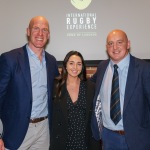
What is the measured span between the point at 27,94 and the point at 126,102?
97 centimetres

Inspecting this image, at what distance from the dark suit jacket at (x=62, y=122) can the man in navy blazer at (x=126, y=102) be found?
78 mm

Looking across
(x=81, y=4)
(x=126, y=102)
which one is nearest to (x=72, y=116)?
(x=126, y=102)

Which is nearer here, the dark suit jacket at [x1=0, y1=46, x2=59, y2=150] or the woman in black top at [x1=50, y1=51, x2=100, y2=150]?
the dark suit jacket at [x1=0, y1=46, x2=59, y2=150]

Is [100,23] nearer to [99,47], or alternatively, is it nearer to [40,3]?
[99,47]

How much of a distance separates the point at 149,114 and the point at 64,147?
3.16 feet

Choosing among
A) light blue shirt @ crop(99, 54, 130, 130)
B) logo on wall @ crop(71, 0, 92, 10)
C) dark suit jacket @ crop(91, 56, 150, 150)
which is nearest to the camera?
dark suit jacket @ crop(91, 56, 150, 150)

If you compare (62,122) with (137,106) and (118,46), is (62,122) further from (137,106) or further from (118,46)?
(118,46)

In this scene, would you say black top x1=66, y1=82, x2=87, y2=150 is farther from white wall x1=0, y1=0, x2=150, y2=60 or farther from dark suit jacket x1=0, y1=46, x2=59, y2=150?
white wall x1=0, y1=0, x2=150, y2=60

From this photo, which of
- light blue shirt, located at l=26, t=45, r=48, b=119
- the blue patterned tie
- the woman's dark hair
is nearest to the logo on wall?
the woman's dark hair

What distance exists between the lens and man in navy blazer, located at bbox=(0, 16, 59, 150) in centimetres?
245

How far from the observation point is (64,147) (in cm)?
269

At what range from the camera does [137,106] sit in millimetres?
2387

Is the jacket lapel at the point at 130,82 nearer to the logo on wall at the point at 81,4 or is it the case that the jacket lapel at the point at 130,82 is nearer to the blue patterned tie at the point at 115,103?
the blue patterned tie at the point at 115,103

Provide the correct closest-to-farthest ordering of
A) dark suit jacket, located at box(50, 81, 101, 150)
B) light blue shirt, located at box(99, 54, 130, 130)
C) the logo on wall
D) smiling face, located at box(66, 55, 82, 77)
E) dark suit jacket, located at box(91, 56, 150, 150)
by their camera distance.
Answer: dark suit jacket, located at box(91, 56, 150, 150) < light blue shirt, located at box(99, 54, 130, 130) < dark suit jacket, located at box(50, 81, 101, 150) < smiling face, located at box(66, 55, 82, 77) < the logo on wall
